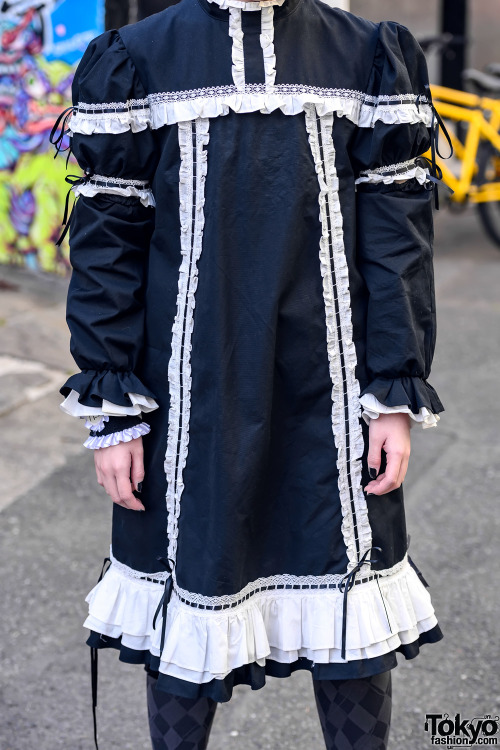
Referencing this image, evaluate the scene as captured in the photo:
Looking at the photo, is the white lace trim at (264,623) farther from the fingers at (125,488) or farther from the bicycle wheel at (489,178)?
the bicycle wheel at (489,178)

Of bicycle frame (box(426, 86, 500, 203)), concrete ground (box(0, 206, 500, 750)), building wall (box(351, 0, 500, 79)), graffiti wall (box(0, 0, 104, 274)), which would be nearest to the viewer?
concrete ground (box(0, 206, 500, 750))

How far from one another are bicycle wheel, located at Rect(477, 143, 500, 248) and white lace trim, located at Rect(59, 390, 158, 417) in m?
5.87

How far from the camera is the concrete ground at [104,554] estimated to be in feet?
8.60

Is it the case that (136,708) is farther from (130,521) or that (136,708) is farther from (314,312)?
(314,312)

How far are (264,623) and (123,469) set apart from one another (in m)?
0.38

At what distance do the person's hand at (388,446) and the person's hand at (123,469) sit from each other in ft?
1.35

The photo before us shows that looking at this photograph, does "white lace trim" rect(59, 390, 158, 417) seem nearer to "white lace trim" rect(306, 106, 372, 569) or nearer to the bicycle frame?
"white lace trim" rect(306, 106, 372, 569)

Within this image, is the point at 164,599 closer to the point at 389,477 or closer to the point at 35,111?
the point at 389,477

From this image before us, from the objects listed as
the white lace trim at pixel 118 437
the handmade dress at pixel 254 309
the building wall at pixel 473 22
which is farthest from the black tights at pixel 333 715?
the building wall at pixel 473 22

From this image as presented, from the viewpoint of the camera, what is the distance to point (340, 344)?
70.2 inches

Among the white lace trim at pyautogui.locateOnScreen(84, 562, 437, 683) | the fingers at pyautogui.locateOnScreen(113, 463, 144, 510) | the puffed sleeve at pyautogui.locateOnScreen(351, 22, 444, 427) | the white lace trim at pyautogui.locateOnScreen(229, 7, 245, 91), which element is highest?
the white lace trim at pyautogui.locateOnScreen(229, 7, 245, 91)

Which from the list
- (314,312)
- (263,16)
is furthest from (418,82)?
(314,312)

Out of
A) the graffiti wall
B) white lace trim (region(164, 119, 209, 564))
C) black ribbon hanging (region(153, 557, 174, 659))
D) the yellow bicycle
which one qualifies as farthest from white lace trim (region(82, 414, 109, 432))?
the yellow bicycle

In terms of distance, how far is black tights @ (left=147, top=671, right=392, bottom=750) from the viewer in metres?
1.87
